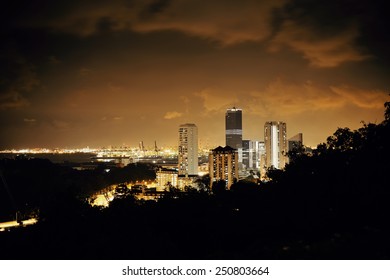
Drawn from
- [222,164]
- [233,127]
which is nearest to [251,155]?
[233,127]

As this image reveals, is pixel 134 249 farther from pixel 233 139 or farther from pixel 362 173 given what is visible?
pixel 233 139

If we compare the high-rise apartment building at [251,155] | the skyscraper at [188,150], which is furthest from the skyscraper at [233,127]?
the skyscraper at [188,150]

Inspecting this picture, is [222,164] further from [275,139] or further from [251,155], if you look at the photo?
[251,155]

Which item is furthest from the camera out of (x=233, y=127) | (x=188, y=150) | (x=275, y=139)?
(x=233, y=127)

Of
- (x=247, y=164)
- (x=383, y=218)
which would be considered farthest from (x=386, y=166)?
(x=247, y=164)

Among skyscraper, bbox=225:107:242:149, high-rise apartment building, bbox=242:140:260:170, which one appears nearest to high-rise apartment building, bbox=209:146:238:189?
high-rise apartment building, bbox=242:140:260:170

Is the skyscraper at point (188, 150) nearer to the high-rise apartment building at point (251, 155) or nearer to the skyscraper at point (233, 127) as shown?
the high-rise apartment building at point (251, 155)

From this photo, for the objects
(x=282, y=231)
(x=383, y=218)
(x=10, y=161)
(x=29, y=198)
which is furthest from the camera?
(x=10, y=161)
